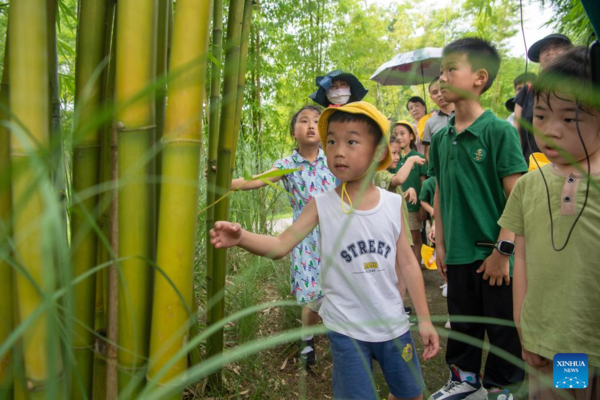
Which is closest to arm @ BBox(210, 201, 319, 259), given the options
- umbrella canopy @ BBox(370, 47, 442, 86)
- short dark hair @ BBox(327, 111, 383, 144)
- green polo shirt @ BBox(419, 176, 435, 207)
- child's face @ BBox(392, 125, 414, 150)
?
short dark hair @ BBox(327, 111, 383, 144)

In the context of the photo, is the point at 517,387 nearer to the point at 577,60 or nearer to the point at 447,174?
the point at 447,174

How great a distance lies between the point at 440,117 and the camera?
3.91 metres

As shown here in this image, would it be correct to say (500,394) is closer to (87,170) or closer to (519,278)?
(519,278)

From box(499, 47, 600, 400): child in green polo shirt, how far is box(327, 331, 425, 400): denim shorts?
39 cm

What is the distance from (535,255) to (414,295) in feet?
1.41

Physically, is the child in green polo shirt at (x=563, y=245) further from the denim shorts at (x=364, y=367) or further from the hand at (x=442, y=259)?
the hand at (x=442, y=259)

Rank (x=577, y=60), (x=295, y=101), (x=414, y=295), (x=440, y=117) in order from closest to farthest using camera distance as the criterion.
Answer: (x=577, y=60), (x=414, y=295), (x=440, y=117), (x=295, y=101)

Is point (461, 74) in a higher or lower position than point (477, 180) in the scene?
higher

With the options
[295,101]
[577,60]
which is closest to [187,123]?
[577,60]

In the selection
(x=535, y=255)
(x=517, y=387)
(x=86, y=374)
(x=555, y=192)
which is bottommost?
(x=517, y=387)

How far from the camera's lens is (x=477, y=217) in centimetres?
201

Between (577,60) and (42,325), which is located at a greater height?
(577,60)

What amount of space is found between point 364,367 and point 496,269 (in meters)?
0.77

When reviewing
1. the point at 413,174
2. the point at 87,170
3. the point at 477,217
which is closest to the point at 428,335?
the point at 477,217
